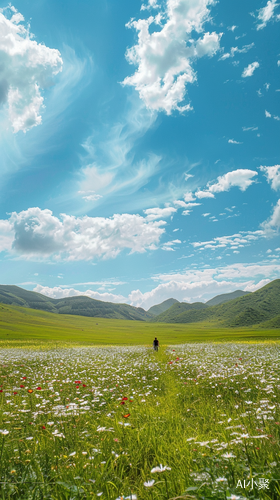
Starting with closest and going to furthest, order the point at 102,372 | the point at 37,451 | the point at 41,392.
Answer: the point at 37,451
the point at 41,392
the point at 102,372

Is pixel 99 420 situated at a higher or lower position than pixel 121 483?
lower

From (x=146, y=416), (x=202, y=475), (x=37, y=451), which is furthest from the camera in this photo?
(x=146, y=416)

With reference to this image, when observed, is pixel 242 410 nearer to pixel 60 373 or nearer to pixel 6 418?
pixel 6 418

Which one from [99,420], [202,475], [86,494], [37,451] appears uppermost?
[202,475]

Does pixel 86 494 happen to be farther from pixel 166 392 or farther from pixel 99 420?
pixel 166 392

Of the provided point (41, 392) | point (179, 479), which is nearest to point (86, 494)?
point (179, 479)

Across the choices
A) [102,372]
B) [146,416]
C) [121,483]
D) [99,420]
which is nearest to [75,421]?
[99,420]

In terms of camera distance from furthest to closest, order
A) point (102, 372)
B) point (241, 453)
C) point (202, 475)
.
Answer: point (102, 372) → point (241, 453) → point (202, 475)

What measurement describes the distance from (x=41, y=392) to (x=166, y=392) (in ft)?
15.7

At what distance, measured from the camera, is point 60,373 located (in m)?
13.7

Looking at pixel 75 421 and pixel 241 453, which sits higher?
pixel 241 453

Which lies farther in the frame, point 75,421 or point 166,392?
point 166,392

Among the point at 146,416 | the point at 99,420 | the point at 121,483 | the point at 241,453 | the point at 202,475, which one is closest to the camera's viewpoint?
the point at 202,475

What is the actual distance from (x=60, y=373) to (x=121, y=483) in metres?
11.6
